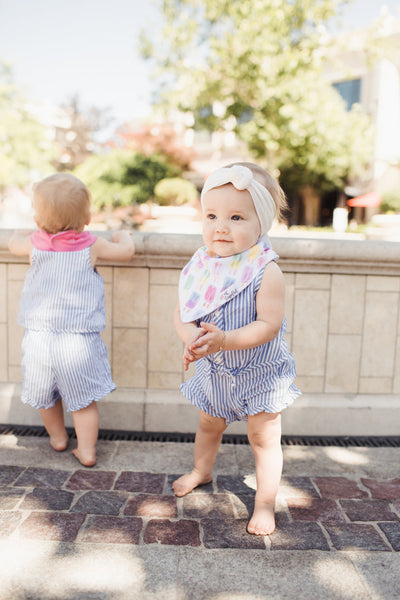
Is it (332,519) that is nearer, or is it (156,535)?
(156,535)

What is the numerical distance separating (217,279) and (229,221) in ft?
0.80

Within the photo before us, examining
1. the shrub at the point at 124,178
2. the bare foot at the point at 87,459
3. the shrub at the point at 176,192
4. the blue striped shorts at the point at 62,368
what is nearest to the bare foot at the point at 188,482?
the bare foot at the point at 87,459

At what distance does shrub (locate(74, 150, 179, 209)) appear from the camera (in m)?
19.2

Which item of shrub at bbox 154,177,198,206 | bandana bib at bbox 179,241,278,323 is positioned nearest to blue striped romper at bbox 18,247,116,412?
bandana bib at bbox 179,241,278,323

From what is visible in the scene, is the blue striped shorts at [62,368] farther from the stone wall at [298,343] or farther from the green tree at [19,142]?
the green tree at [19,142]

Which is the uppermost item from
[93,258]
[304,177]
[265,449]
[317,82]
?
[317,82]

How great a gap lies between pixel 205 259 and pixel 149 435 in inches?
58.6

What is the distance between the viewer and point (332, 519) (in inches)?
92.9

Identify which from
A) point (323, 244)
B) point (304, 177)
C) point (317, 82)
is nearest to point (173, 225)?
point (323, 244)

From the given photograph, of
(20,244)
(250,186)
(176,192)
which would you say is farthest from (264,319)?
(176,192)

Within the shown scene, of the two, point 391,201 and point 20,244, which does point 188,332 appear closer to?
point 20,244

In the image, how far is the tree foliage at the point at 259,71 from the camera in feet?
51.0

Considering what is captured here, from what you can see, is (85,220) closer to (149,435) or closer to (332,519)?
(149,435)

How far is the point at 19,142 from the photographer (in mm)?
28750
